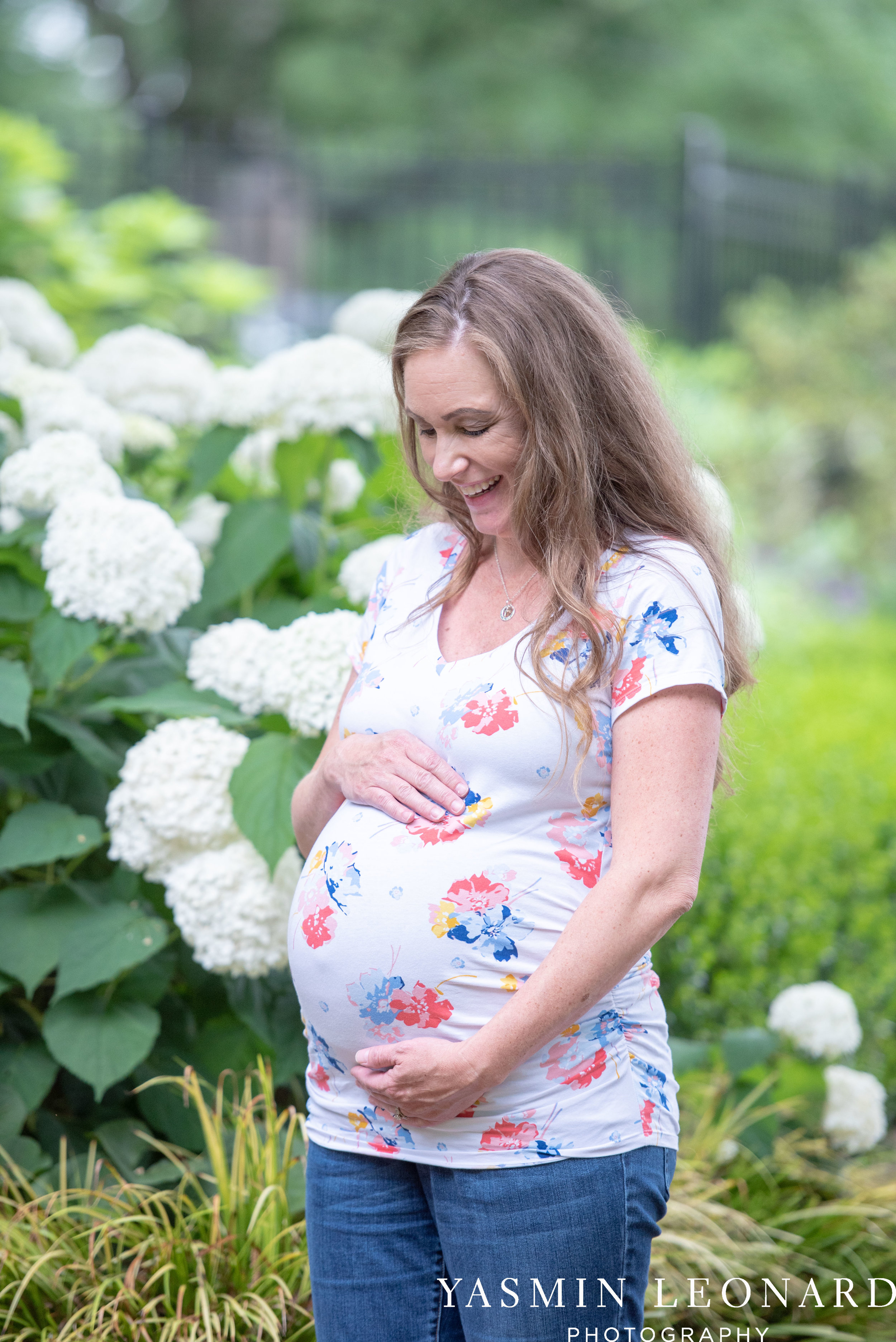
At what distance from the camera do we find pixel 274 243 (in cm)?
1231

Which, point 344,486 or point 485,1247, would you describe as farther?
point 344,486

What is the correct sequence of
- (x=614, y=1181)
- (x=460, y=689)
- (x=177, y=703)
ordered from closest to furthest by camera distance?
(x=614, y=1181)
(x=460, y=689)
(x=177, y=703)

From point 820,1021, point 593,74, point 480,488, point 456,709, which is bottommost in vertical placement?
point 820,1021

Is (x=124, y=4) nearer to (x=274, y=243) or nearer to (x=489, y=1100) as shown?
(x=274, y=243)

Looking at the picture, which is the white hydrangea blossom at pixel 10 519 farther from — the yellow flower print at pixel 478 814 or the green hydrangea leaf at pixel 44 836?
the yellow flower print at pixel 478 814

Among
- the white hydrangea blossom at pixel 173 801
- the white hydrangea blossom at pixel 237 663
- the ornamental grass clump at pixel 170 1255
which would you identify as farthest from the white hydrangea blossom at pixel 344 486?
the ornamental grass clump at pixel 170 1255

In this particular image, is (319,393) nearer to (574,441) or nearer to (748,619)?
(748,619)

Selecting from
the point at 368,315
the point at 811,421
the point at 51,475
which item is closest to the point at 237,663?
the point at 51,475

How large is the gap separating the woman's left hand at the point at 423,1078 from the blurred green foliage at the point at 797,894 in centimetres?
83

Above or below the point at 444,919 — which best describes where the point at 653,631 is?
above

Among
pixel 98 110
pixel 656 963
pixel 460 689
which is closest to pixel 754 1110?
pixel 656 963

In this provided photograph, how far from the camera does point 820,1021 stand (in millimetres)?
2854

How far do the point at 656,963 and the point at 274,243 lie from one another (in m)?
10.3

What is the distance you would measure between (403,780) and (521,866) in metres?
0.19
